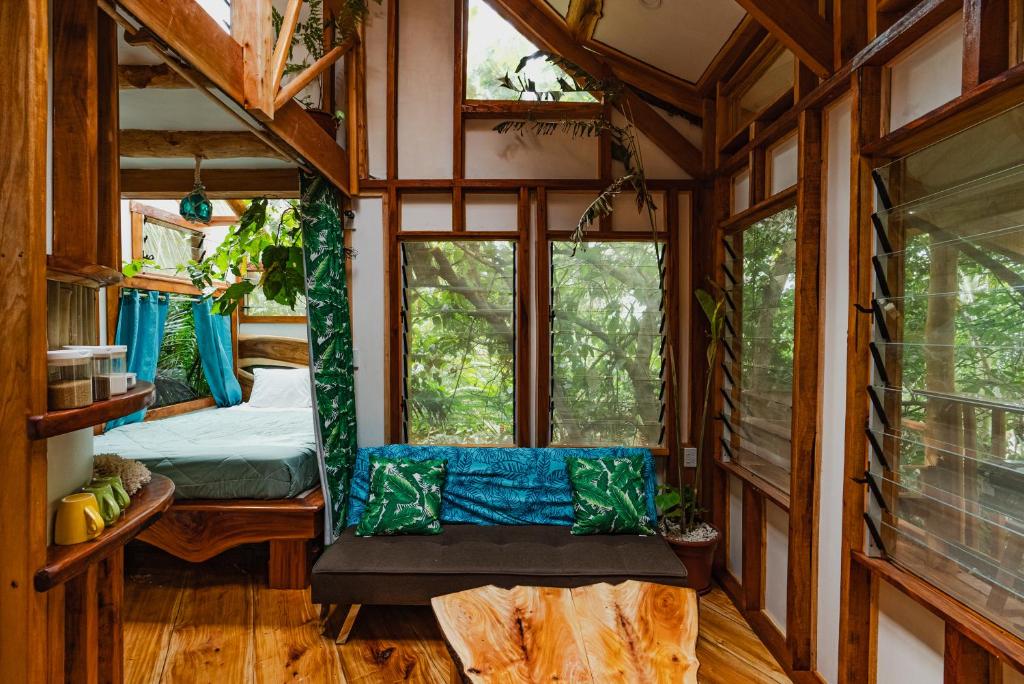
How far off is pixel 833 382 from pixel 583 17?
7.44ft

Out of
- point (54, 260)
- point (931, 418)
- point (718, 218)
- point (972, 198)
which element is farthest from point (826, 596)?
point (54, 260)

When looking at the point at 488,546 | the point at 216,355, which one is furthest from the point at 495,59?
the point at 216,355

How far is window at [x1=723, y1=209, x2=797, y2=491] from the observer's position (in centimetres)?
232

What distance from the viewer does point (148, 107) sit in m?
2.47

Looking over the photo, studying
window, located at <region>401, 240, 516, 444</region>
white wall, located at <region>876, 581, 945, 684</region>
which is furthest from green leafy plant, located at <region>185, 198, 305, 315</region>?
white wall, located at <region>876, 581, 945, 684</region>

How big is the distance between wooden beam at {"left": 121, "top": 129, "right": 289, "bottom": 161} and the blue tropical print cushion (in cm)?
184

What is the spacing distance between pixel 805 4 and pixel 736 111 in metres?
0.99

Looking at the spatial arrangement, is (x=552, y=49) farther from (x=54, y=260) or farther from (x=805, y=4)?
(x=54, y=260)

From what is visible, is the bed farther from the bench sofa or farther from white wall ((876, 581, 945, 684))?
white wall ((876, 581, 945, 684))

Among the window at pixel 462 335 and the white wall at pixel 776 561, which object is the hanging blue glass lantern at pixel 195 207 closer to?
the window at pixel 462 335

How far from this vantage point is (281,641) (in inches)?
96.0

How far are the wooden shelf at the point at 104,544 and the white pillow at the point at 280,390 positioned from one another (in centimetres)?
351

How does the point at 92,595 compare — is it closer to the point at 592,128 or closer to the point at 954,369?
the point at 954,369

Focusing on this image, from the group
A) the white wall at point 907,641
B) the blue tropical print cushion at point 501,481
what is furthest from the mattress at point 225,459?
the white wall at point 907,641
